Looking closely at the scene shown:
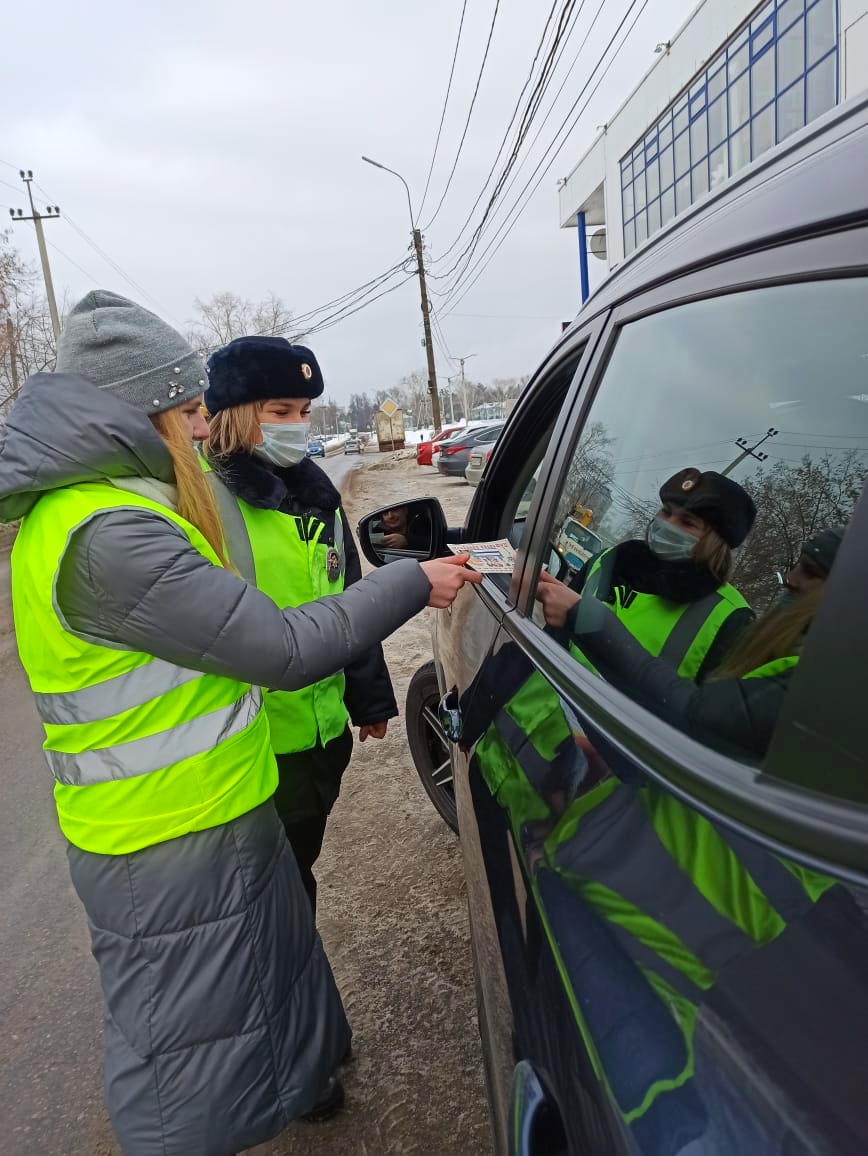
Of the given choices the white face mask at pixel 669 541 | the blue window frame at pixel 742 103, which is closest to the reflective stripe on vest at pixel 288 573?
the white face mask at pixel 669 541

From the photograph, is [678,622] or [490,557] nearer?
[678,622]

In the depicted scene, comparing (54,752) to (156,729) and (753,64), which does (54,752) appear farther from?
(753,64)

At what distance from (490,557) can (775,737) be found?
3.48ft

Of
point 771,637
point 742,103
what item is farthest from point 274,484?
point 742,103

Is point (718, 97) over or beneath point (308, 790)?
over

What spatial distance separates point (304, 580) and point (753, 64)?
2209 centimetres

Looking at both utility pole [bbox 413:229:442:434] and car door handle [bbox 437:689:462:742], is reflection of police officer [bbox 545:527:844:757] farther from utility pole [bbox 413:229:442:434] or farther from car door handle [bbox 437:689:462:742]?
utility pole [bbox 413:229:442:434]

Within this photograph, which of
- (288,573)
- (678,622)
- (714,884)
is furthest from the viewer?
(288,573)

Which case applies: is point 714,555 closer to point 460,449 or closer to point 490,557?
point 490,557

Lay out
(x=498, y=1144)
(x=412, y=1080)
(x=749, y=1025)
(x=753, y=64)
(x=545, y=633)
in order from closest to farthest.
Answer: (x=749, y=1025) < (x=498, y=1144) < (x=545, y=633) < (x=412, y=1080) < (x=753, y=64)

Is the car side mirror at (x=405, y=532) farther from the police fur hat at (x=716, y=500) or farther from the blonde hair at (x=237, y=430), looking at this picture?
the police fur hat at (x=716, y=500)

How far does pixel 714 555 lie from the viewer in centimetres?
108

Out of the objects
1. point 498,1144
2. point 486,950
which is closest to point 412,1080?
point 486,950

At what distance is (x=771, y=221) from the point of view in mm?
870
